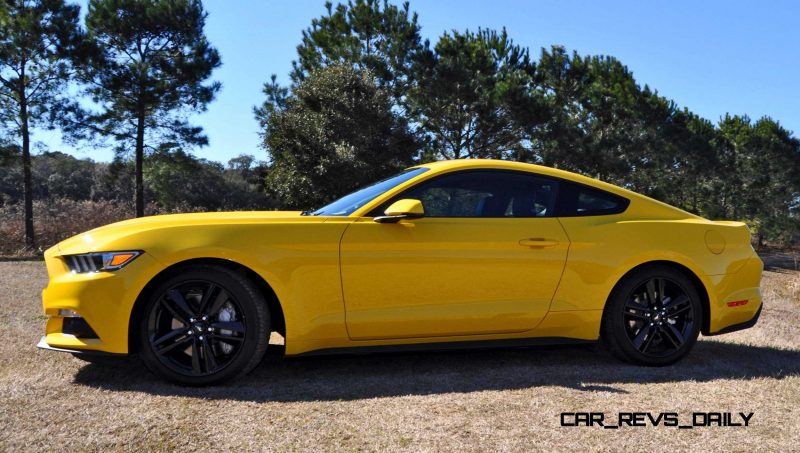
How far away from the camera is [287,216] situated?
4199 mm

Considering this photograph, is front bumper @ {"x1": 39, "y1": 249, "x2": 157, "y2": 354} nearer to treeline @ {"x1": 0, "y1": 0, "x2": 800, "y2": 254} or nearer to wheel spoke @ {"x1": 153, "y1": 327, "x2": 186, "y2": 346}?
wheel spoke @ {"x1": 153, "y1": 327, "x2": 186, "y2": 346}

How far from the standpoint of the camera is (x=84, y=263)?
12.4ft

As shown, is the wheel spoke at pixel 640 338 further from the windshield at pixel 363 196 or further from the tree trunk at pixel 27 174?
the tree trunk at pixel 27 174

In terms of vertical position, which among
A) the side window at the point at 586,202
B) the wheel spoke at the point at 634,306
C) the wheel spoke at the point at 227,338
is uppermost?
the side window at the point at 586,202

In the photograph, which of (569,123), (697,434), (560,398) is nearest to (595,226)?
(560,398)

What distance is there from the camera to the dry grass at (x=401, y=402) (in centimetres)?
299

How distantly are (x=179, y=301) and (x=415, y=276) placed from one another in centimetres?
140

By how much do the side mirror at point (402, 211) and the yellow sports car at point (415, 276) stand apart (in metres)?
0.01

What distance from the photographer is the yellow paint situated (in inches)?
147

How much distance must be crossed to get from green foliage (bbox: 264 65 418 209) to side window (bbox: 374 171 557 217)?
735 inches

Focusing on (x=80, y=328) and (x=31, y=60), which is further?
(x=31, y=60)

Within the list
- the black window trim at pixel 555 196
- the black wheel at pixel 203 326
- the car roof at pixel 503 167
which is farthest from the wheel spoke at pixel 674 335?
the black wheel at pixel 203 326

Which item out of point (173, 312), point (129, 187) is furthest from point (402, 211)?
point (129, 187)

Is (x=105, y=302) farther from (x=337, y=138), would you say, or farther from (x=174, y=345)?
(x=337, y=138)
